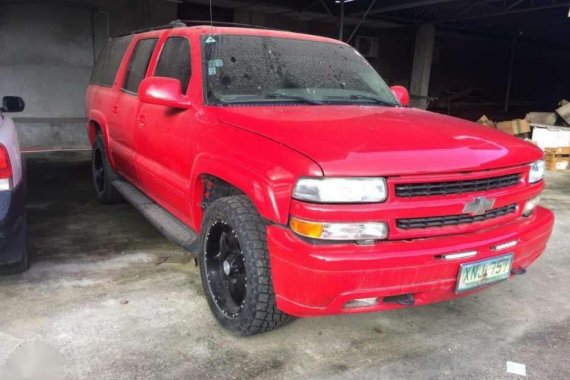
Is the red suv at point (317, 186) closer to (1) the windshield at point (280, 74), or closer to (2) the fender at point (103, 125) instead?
(1) the windshield at point (280, 74)

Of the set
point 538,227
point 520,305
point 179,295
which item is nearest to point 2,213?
point 179,295

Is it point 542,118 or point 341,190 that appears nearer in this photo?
point 341,190

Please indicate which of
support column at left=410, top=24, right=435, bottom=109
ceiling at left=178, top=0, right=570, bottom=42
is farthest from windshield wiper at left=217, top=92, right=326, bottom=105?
support column at left=410, top=24, right=435, bottom=109

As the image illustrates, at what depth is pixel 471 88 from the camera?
62.7 ft

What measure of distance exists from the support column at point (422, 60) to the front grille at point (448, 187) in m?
12.6

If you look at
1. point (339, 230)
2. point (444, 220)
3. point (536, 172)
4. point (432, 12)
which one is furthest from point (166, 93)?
point (432, 12)

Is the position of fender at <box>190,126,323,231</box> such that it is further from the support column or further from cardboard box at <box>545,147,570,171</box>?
the support column

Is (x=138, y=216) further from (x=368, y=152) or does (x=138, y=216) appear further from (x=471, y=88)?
(x=471, y=88)

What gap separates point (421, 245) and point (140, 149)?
8.65 feet

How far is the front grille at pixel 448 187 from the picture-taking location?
7.65 feet

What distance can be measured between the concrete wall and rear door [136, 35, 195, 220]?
6317 mm

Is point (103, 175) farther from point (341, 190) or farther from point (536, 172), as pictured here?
point (536, 172)

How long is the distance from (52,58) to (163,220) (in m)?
7.42

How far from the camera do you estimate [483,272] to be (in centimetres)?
253
